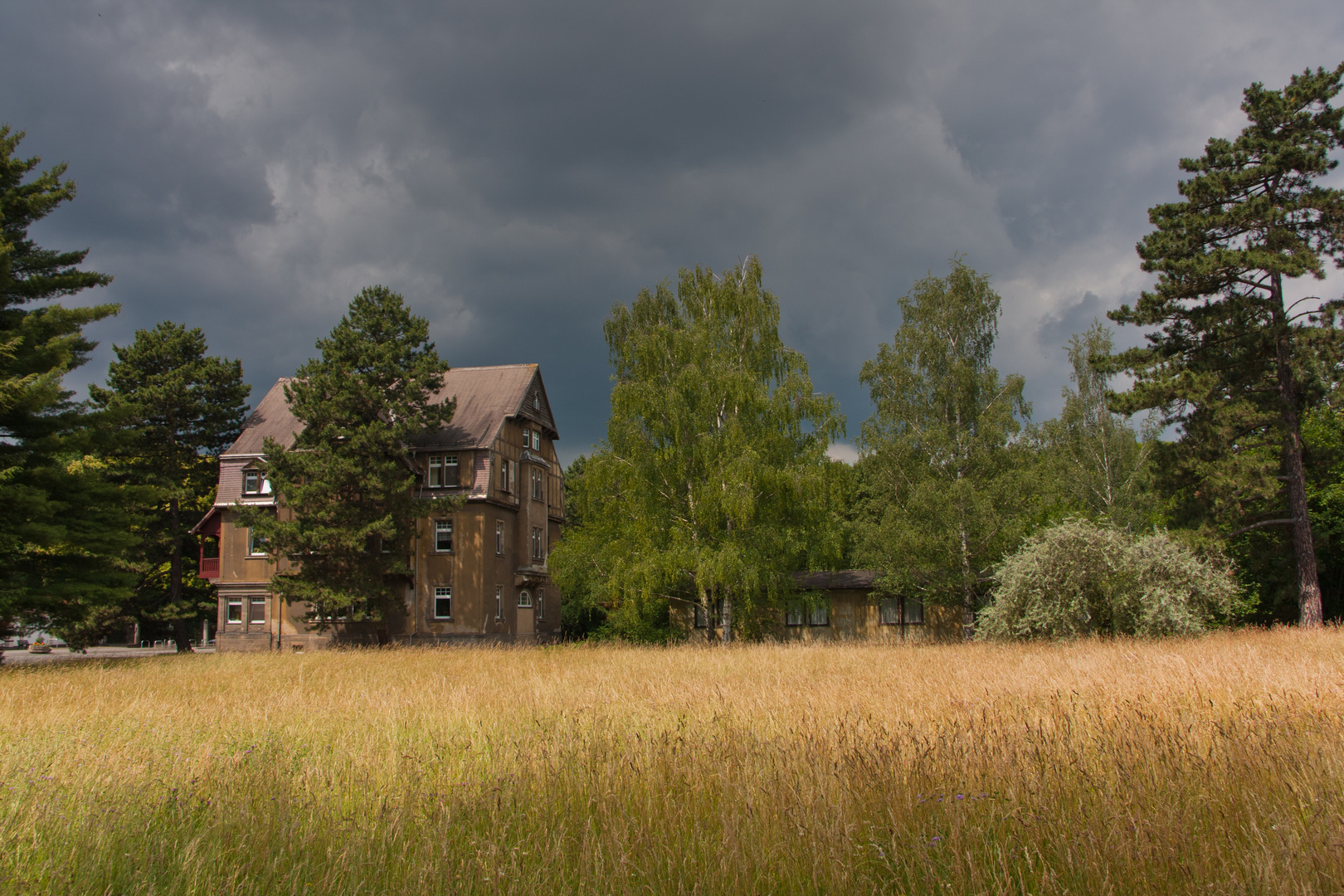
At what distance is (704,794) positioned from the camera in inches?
202

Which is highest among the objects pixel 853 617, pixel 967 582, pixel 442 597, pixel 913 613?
pixel 967 582

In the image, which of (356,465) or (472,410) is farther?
(472,410)

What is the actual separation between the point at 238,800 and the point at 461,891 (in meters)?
2.38

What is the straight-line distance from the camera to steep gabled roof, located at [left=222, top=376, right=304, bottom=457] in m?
38.5

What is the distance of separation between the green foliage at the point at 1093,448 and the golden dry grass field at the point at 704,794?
27851mm

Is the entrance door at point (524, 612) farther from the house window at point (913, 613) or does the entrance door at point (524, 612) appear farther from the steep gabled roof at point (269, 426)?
the house window at point (913, 613)

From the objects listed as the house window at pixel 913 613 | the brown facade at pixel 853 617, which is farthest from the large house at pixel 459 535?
the house window at pixel 913 613

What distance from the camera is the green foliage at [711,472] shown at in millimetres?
26406

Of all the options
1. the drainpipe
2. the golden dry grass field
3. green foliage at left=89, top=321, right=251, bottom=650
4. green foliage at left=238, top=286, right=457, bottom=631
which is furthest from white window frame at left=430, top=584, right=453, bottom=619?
the golden dry grass field

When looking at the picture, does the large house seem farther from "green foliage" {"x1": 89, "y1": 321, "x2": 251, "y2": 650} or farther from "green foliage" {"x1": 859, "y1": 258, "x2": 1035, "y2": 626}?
"green foliage" {"x1": 859, "y1": 258, "x2": 1035, "y2": 626}

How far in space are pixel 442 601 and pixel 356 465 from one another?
26.3 feet

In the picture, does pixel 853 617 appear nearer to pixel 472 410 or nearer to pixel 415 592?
pixel 415 592

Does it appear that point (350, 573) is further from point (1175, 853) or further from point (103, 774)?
point (1175, 853)

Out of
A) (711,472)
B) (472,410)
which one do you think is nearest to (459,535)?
(472,410)
